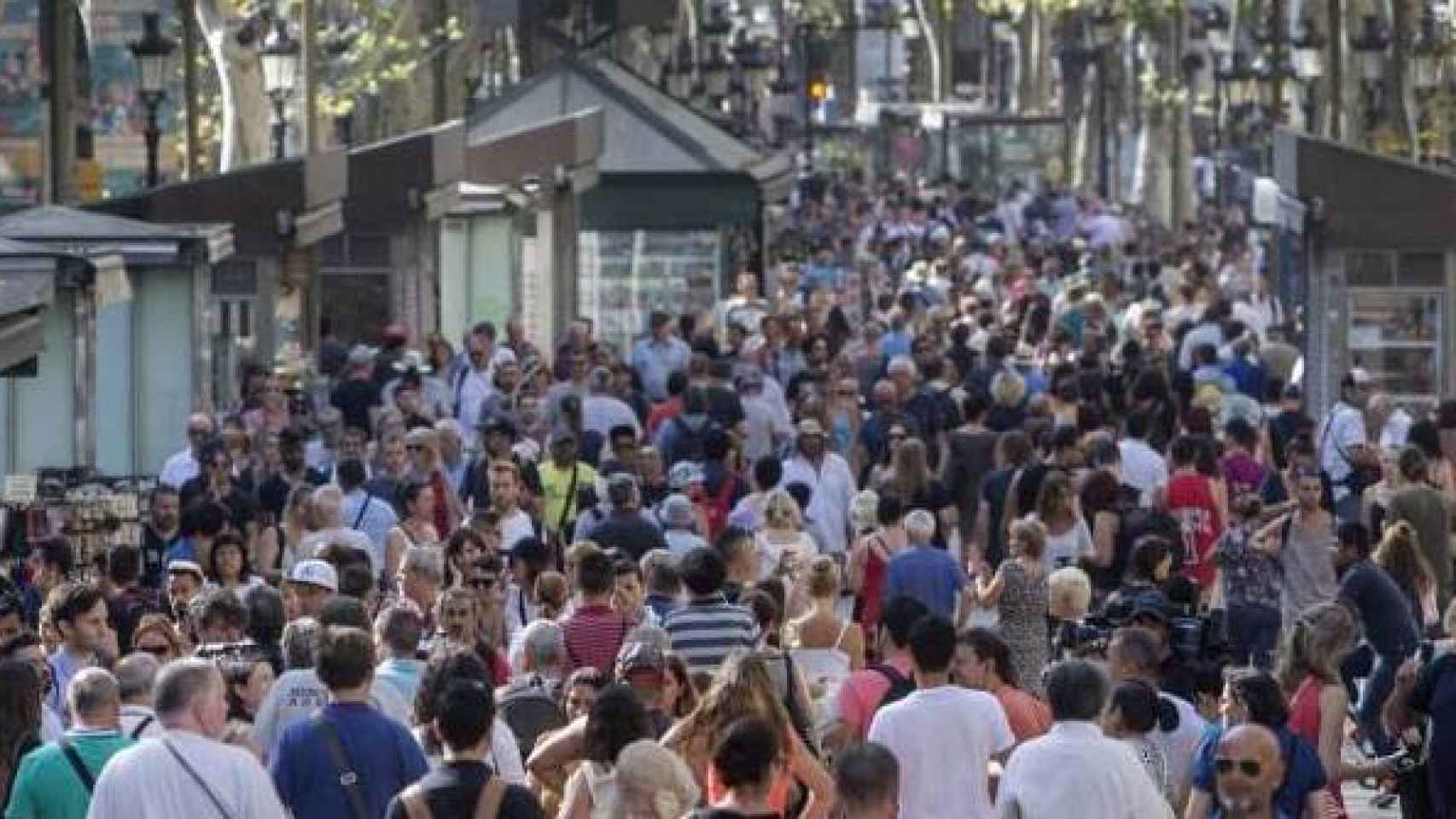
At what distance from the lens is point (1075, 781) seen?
14500mm

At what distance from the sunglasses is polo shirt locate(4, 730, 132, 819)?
304 centimetres

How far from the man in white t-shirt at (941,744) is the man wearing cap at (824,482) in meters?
10.5

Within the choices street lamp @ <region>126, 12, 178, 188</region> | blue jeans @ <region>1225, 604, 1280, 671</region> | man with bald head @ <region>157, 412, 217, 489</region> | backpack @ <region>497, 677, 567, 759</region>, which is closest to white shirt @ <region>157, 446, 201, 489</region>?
man with bald head @ <region>157, 412, 217, 489</region>

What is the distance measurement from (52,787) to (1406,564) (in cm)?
944

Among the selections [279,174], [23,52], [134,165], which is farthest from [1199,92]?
[279,174]

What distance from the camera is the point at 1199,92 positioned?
93625mm

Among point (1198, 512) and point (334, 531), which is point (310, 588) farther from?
point (1198, 512)

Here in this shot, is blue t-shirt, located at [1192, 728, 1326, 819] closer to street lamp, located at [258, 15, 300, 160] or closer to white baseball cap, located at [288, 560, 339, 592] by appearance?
white baseball cap, located at [288, 560, 339, 592]

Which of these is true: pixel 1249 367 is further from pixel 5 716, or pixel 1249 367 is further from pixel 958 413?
pixel 5 716

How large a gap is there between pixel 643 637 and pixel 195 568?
3.95 metres

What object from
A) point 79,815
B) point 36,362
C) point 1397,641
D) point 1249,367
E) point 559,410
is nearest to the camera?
point 79,815

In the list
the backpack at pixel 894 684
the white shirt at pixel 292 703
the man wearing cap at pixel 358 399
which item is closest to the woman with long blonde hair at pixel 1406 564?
the backpack at pixel 894 684

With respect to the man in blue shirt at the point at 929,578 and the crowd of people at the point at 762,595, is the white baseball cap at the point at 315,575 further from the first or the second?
the man in blue shirt at the point at 929,578

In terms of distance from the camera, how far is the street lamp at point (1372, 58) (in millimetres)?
50481
